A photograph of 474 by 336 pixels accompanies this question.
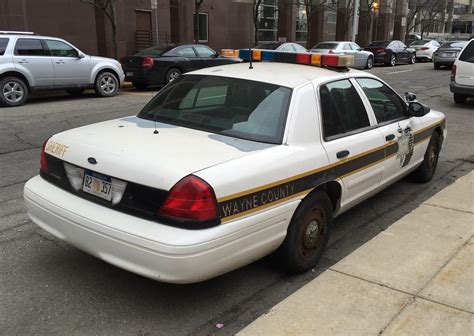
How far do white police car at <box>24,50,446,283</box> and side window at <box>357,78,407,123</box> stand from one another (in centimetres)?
3

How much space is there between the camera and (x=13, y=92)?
11969 mm

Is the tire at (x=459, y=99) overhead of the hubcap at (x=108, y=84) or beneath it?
beneath

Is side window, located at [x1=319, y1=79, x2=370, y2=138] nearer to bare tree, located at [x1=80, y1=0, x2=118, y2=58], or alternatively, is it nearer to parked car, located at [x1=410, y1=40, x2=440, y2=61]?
bare tree, located at [x1=80, y1=0, x2=118, y2=58]

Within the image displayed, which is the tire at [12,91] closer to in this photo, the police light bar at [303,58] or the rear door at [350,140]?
the police light bar at [303,58]

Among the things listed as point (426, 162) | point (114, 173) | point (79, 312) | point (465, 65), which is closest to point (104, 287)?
point (79, 312)

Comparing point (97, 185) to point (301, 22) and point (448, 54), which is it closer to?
point (448, 54)

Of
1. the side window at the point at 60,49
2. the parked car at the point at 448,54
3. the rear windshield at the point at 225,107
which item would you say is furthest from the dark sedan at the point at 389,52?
the rear windshield at the point at 225,107

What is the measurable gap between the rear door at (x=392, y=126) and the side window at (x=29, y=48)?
10.1 meters

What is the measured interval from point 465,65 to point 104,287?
11.4 m

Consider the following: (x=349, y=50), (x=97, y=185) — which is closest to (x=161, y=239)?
(x=97, y=185)

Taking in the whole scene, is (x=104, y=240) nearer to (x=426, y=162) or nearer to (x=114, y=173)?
(x=114, y=173)

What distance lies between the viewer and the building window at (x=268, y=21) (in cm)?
3081

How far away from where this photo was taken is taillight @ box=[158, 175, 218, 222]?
9.46 ft

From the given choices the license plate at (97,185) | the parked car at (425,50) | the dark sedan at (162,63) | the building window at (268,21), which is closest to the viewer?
the license plate at (97,185)
